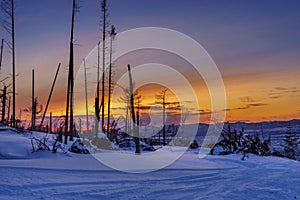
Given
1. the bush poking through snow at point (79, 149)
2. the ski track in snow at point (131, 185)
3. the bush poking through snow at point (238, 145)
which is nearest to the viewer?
the ski track in snow at point (131, 185)

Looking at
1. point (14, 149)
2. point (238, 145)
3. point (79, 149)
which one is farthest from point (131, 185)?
point (238, 145)

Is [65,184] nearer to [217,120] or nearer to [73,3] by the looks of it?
[73,3]

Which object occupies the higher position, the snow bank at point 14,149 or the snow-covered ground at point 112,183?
the snow bank at point 14,149

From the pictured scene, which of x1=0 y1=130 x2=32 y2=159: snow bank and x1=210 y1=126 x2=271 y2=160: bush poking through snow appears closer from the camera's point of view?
x1=0 y1=130 x2=32 y2=159: snow bank

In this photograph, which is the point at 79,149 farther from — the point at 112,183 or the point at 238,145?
the point at 238,145

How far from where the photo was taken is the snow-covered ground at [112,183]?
516cm

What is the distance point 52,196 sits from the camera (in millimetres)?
4789

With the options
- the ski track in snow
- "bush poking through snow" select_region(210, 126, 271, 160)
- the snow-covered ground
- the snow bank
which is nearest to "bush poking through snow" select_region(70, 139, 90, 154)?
the snow bank

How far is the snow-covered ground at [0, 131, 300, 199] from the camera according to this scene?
5164mm

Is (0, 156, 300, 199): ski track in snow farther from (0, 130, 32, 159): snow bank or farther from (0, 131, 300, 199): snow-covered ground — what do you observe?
(0, 130, 32, 159): snow bank

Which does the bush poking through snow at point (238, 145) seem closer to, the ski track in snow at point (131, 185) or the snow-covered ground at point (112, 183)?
the snow-covered ground at point (112, 183)

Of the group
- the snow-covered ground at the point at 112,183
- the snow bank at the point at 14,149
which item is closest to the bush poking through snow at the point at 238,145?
the snow-covered ground at the point at 112,183

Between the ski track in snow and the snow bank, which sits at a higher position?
the snow bank

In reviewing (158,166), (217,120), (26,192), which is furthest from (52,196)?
(217,120)
